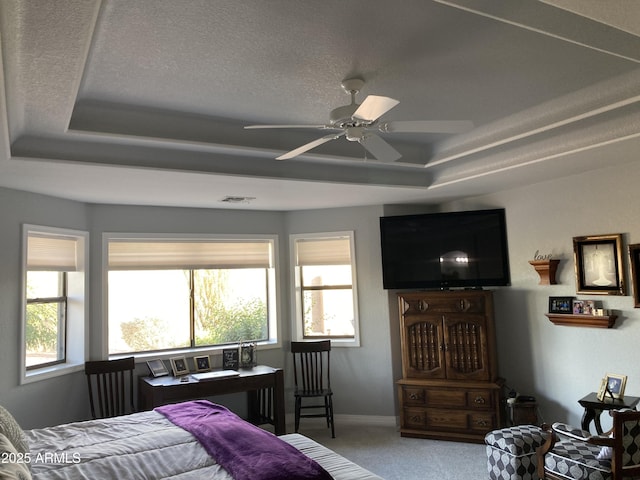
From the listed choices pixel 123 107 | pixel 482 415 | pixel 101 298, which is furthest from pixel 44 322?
pixel 482 415

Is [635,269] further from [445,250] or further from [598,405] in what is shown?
[445,250]

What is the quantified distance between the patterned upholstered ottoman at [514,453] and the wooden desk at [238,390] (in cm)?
206

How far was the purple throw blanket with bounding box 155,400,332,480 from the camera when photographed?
2205 mm

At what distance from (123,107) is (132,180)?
0.82m

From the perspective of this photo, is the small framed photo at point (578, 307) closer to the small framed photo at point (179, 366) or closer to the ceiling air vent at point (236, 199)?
the ceiling air vent at point (236, 199)

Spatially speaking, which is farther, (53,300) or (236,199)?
(236,199)

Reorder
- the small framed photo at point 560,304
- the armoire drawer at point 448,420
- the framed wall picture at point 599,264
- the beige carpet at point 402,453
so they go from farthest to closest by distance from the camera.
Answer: the armoire drawer at point 448,420 → the small framed photo at point 560,304 → the beige carpet at point 402,453 → the framed wall picture at point 599,264

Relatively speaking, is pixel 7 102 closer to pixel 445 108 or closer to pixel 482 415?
pixel 445 108

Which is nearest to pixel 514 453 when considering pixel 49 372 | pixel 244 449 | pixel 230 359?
pixel 244 449

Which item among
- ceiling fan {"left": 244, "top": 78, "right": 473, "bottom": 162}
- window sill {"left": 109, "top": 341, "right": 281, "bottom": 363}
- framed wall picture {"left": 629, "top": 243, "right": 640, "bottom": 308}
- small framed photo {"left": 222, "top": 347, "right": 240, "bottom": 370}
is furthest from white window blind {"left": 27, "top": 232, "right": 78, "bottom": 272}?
framed wall picture {"left": 629, "top": 243, "right": 640, "bottom": 308}

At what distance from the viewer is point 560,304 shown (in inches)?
163

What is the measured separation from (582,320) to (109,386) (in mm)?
4246

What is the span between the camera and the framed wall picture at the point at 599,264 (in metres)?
3.72

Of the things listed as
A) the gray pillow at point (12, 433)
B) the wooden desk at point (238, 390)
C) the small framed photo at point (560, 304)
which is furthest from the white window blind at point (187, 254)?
the small framed photo at point (560, 304)
